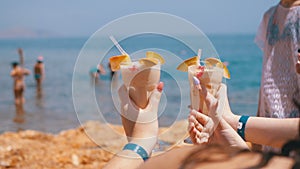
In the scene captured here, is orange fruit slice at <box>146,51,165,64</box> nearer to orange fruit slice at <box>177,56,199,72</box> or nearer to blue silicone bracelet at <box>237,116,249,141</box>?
orange fruit slice at <box>177,56,199,72</box>

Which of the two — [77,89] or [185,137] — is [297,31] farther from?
[77,89]

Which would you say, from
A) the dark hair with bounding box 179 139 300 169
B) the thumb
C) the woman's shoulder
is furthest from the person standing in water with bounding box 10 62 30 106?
the dark hair with bounding box 179 139 300 169

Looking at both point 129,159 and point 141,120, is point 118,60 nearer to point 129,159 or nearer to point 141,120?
point 141,120

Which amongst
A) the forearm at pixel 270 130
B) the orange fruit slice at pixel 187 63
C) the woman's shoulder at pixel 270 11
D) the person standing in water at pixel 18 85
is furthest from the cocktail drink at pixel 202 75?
the person standing in water at pixel 18 85

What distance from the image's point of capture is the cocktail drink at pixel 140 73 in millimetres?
2057

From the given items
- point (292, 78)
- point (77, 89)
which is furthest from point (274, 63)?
point (77, 89)

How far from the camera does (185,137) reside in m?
2.25

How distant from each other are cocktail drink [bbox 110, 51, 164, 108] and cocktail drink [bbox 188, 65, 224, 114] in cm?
17

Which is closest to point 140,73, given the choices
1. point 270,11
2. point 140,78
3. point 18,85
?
point 140,78

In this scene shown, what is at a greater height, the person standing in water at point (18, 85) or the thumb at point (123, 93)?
the thumb at point (123, 93)

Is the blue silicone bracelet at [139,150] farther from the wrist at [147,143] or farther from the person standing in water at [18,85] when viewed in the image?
the person standing in water at [18,85]

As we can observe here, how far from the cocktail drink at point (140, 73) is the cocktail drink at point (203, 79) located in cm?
17

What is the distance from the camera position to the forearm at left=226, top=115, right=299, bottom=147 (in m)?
1.80

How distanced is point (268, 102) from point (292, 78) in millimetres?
206
